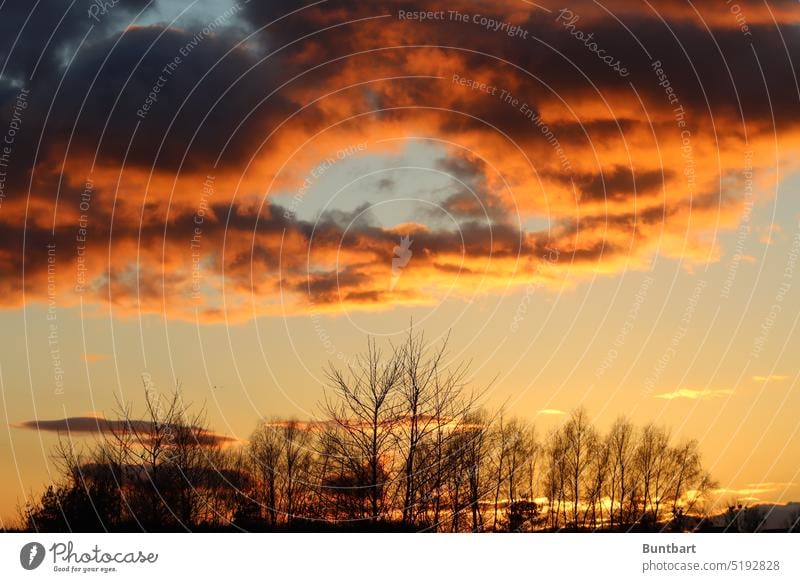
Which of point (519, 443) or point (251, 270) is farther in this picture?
point (519, 443)

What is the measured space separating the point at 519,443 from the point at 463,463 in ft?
21.1

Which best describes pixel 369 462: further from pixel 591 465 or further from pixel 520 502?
pixel 591 465

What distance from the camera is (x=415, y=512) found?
5006 cm

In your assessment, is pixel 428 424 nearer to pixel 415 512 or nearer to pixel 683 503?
pixel 415 512

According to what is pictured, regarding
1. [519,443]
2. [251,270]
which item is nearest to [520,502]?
[519,443]

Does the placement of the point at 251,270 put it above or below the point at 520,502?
above
